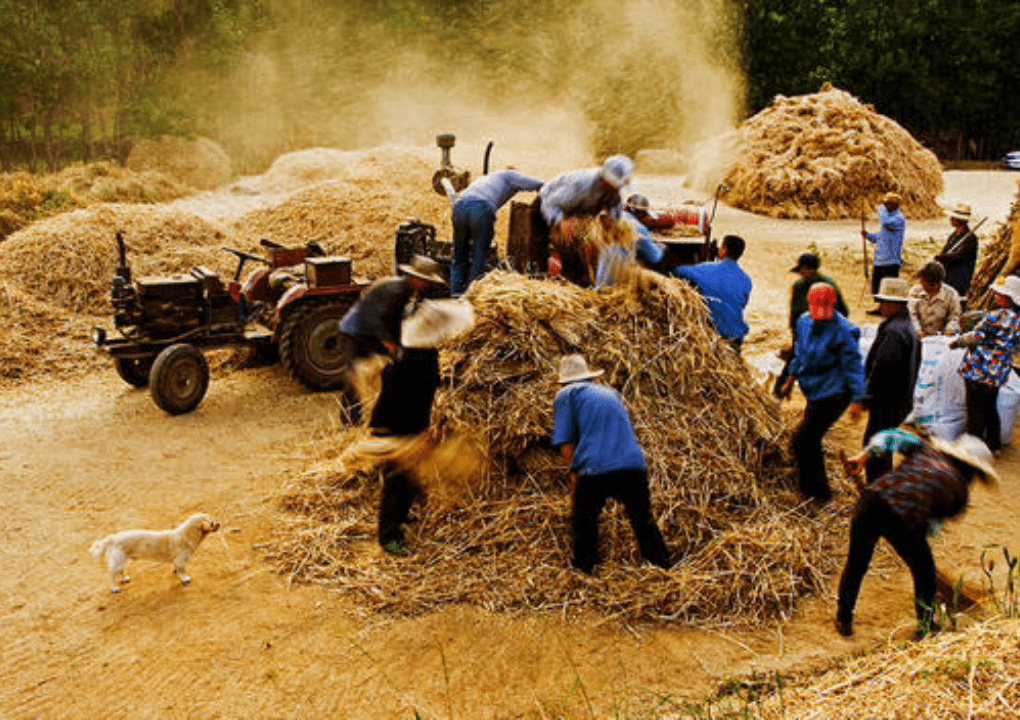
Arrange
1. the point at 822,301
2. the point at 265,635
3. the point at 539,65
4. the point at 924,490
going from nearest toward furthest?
the point at 924,490 < the point at 265,635 < the point at 822,301 < the point at 539,65

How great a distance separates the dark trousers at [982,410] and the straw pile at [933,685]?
3732mm

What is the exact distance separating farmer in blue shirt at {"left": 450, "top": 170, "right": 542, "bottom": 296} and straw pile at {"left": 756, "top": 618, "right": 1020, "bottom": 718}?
16.8 ft

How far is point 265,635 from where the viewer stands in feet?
15.4

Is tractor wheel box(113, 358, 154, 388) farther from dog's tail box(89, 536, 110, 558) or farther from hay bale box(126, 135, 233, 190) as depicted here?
hay bale box(126, 135, 233, 190)

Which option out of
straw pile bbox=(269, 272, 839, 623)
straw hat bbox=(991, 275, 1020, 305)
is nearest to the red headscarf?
straw pile bbox=(269, 272, 839, 623)

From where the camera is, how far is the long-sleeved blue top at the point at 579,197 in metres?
6.75

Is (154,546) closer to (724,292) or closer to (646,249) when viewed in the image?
(646,249)

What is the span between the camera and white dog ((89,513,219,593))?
503cm

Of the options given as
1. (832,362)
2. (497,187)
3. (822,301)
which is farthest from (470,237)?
(832,362)

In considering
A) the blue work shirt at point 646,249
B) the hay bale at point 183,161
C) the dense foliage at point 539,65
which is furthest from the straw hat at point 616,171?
the dense foliage at point 539,65

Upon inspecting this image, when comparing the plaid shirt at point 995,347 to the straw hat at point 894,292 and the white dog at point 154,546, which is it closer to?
the straw hat at point 894,292

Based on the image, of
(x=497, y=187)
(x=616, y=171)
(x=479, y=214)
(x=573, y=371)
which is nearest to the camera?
(x=573, y=371)

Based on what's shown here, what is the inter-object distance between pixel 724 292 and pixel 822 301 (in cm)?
129

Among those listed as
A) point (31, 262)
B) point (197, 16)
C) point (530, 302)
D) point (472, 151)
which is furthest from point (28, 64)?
point (530, 302)
